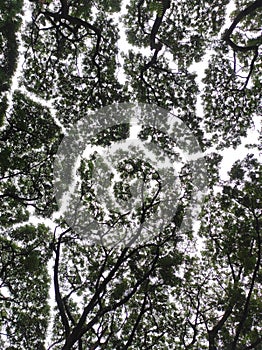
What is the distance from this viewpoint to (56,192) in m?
10.4

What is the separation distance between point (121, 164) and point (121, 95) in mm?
2714

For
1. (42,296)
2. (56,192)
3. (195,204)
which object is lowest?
(42,296)

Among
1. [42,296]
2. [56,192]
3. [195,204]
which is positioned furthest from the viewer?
[42,296]

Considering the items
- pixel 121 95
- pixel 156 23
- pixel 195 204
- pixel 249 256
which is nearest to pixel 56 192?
pixel 121 95

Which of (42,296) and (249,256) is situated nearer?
(249,256)

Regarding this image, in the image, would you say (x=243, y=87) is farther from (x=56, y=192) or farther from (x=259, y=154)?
(x=56, y=192)

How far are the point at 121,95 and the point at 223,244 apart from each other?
6858mm

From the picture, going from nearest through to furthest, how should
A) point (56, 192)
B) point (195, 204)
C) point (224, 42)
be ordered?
point (224, 42), point (56, 192), point (195, 204)

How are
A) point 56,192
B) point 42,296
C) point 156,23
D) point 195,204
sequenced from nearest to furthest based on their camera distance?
point 156,23 < point 56,192 < point 195,204 < point 42,296

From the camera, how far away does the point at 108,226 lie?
1105cm

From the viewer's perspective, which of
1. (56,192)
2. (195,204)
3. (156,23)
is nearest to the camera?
(156,23)

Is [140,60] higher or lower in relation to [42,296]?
higher

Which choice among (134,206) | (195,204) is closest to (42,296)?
(134,206)

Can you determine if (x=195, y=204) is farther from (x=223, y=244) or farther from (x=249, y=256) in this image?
(x=249, y=256)
